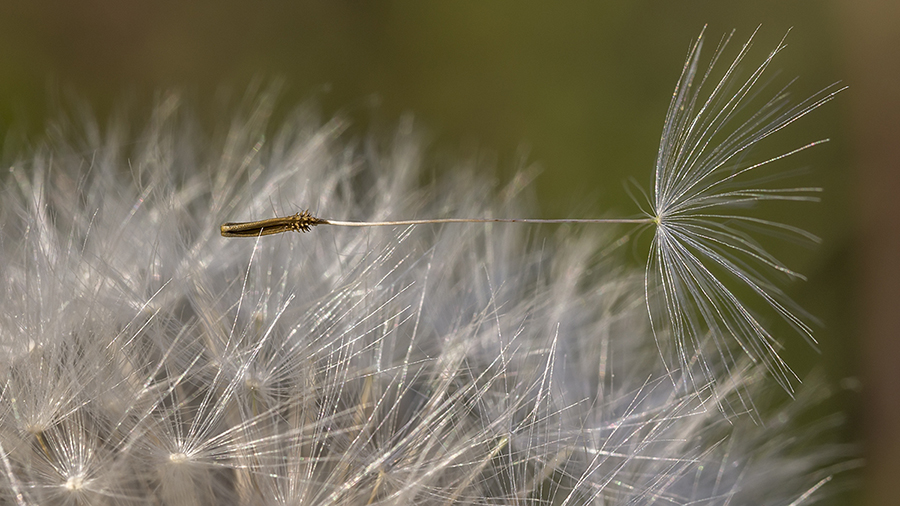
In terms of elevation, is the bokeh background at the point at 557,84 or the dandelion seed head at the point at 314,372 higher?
the bokeh background at the point at 557,84

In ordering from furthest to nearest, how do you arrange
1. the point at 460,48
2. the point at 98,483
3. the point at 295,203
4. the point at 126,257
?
the point at 460,48 < the point at 295,203 < the point at 126,257 < the point at 98,483

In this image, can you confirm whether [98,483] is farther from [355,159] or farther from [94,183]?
[355,159]

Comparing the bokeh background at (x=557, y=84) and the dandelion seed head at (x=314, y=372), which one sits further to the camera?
the bokeh background at (x=557, y=84)

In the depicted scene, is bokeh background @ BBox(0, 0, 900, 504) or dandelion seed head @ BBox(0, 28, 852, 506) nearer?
dandelion seed head @ BBox(0, 28, 852, 506)

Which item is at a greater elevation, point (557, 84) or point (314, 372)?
point (557, 84)

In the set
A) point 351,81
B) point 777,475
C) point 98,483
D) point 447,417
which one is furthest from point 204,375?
point 351,81

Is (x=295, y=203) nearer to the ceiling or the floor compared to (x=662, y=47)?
nearer to the floor

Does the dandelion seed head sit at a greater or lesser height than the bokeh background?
lesser

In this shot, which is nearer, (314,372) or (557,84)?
(314,372)
